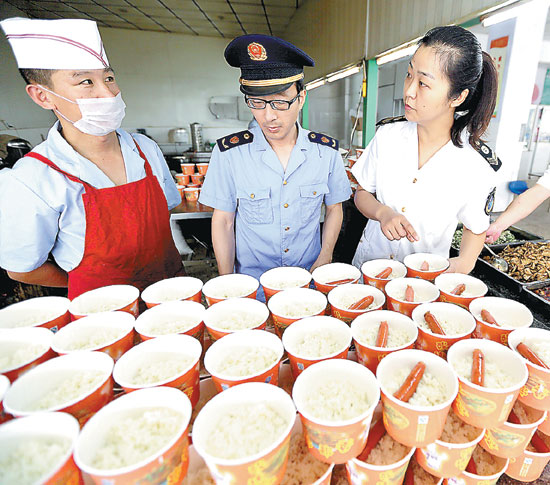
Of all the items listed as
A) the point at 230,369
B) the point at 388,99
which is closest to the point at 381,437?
the point at 230,369

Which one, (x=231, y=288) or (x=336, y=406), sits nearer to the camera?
(x=336, y=406)

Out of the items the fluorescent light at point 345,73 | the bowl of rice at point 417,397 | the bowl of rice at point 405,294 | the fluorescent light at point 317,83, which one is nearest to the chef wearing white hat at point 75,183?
the bowl of rice at point 405,294

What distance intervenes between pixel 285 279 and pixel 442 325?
25.0 inches

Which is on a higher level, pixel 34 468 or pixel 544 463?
pixel 34 468

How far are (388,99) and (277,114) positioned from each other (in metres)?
6.40

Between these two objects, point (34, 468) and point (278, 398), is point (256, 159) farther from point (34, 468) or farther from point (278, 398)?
point (34, 468)

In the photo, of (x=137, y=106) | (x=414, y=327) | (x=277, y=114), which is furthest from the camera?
(x=137, y=106)

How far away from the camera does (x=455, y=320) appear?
1.06 meters

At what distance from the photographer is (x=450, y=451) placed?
0.77 meters

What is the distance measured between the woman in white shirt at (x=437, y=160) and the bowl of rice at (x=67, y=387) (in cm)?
133

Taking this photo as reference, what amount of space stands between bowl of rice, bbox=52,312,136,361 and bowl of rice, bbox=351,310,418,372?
0.72m

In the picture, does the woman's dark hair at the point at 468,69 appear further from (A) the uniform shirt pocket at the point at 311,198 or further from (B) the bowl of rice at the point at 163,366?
(B) the bowl of rice at the point at 163,366

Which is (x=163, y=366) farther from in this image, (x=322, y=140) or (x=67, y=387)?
(x=322, y=140)

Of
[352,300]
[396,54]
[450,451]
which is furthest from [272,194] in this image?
[396,54]
